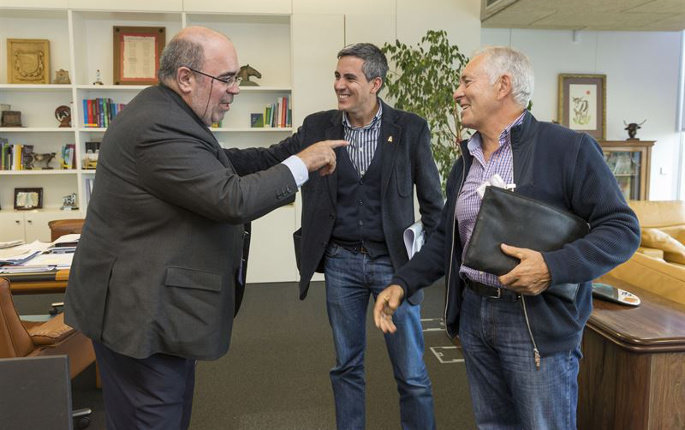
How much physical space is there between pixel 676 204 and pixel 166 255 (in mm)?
5636

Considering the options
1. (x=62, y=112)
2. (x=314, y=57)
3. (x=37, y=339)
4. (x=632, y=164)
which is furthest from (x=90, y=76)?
(x=632, y=164)

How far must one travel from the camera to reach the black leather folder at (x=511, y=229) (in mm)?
1323

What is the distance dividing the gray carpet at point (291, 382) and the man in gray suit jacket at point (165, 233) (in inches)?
49.9

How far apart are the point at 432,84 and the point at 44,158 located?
12.9 feet

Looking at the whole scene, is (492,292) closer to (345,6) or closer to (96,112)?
(345,6)

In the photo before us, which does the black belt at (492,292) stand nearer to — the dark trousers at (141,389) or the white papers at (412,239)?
the white papers at (412,239)

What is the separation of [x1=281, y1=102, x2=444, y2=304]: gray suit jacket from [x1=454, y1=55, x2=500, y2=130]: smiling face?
0.52 metres

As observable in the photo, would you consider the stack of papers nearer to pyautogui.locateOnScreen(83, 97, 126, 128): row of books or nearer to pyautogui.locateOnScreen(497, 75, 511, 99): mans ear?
pyautogui.locateOnScreen(497, 75, 511, 99): mans ear

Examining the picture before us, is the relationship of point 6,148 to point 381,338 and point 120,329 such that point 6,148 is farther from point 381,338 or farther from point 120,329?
point 120,329

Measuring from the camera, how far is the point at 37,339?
2.22 meters

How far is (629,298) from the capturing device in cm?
213

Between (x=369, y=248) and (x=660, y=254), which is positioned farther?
(x=660, y=254)

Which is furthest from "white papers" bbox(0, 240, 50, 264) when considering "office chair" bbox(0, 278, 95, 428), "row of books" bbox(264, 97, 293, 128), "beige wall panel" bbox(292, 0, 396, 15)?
"beige wall panel" bbox(292, 0, 396, 15)

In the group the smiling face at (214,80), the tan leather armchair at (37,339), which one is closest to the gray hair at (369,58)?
the smiling face at (214,80)
